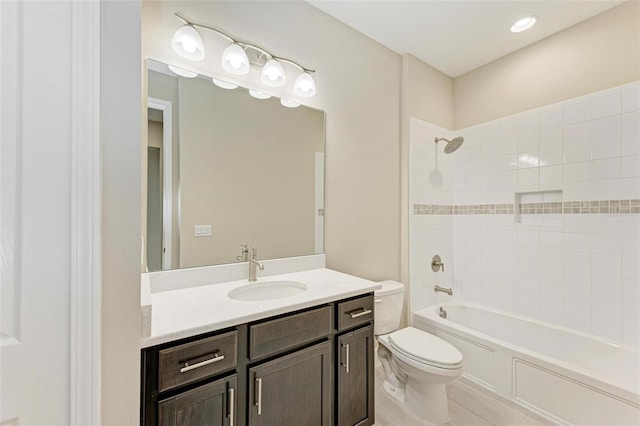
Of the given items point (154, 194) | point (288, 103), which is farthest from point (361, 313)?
point (288, 103)

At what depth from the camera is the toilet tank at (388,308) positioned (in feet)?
6.45

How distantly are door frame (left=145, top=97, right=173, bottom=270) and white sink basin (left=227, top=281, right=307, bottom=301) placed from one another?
40 centimetres

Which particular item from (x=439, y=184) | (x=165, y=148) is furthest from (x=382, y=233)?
(x=165, y=148)

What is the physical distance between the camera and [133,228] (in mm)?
795

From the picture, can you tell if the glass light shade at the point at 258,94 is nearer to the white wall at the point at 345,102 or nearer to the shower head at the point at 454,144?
the white wall at the point at 345,102

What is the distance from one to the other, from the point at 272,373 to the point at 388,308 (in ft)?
3.74

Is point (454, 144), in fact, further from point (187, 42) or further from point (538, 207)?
point (187, 42)

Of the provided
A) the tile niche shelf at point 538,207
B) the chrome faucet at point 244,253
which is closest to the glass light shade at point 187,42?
the chrome faucet at point 244,253

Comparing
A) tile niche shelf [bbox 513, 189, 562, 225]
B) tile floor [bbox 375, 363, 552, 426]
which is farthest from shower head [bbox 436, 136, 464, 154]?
tile floor [bbox 375, 363, 552, 426]

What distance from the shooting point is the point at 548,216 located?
2.22m

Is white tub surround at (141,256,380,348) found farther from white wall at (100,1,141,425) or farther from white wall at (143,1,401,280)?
white wall at (143,1,401,280)

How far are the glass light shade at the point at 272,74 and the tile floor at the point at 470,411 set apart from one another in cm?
213

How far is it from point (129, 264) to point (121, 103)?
1.49 feet

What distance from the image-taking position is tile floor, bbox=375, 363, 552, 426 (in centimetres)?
167
